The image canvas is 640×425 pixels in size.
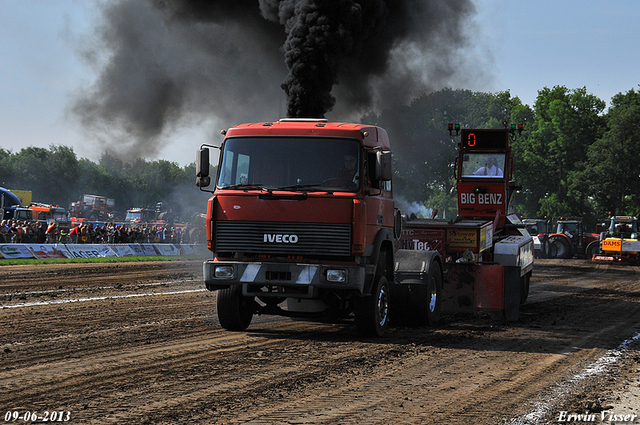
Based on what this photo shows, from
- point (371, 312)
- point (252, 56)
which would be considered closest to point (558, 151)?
point (252, 56)

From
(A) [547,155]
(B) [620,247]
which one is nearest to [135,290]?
(B) [620,247]

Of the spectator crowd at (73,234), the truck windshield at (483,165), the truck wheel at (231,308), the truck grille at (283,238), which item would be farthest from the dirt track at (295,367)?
the spectator crowd at (73,234)

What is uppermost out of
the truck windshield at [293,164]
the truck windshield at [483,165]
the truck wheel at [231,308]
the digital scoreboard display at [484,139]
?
the digital scoreboard display at [484,139]

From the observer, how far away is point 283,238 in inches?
330

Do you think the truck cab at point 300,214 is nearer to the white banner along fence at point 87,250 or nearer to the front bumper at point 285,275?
the front bumper at point 285,275

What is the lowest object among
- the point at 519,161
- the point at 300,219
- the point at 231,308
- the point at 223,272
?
the point at 231,308

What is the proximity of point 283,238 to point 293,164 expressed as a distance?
96 centimetres

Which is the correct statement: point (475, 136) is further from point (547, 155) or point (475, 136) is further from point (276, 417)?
point (547, 155)

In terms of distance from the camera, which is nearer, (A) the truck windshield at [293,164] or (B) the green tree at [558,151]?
(A) the truck windshield at [293,164]

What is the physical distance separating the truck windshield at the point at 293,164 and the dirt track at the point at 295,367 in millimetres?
2021

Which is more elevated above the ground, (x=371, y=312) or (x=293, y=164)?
(x=293, y=164)

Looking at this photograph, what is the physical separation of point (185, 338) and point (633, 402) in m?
5.24

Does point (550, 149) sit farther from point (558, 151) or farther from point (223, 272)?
point (223, 272)

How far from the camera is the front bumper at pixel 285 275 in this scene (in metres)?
8.22
